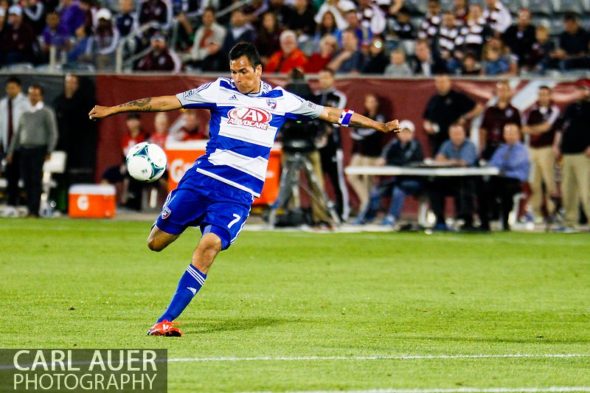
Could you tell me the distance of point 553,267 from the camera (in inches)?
703

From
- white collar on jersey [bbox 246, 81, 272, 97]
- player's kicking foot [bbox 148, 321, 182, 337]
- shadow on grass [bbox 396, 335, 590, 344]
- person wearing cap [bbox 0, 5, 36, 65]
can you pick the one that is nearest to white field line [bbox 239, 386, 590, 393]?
shadow on grass [bbox 396, 335, 590, 344]

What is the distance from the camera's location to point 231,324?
A: 462 inches

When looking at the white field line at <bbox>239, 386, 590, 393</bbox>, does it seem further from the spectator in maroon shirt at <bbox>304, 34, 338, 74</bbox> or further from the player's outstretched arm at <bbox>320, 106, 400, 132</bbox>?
the spectator in maroon shirt at <bbox>304, 34, 338, 74</bbox>

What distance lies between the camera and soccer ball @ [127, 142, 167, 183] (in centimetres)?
1184

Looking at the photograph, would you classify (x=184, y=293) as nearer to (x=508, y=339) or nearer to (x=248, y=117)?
(x=248, y=117)

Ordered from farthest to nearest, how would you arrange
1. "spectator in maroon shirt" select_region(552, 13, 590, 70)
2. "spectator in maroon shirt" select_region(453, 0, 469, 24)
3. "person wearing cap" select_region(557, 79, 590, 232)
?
"spectator in maroon shirt" select_region(453, 0, 469, 24) → "spectator in maroon shirt" select_region(552, 13, 590, 70) → "person wearing cap" select_region(557, 79, 590, 232)

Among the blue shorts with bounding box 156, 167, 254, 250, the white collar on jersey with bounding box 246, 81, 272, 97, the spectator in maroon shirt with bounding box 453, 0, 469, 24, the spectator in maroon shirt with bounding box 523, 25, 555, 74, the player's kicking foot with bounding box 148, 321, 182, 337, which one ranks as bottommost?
the player's kicking foot with bounding box 148, 321, 182, 337

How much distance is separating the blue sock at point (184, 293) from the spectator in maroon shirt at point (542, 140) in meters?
15.0

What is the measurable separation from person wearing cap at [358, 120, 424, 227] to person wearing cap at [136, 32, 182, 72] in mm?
5260

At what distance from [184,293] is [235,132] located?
1.50 meters

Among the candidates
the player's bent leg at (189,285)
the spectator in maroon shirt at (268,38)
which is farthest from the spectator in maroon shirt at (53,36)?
the player's bent leg at (189,285)

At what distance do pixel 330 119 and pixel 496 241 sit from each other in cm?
1029

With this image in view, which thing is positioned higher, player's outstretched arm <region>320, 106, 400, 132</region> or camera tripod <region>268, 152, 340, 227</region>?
player's outstretched arm <region>320, 106, 400, 132</region>

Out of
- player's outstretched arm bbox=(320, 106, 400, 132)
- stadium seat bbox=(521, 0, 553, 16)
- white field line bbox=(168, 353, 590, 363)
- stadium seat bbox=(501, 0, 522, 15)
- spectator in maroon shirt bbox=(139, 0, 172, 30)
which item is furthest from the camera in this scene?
stadium seat bbox=(521, 0, 553, 16)
